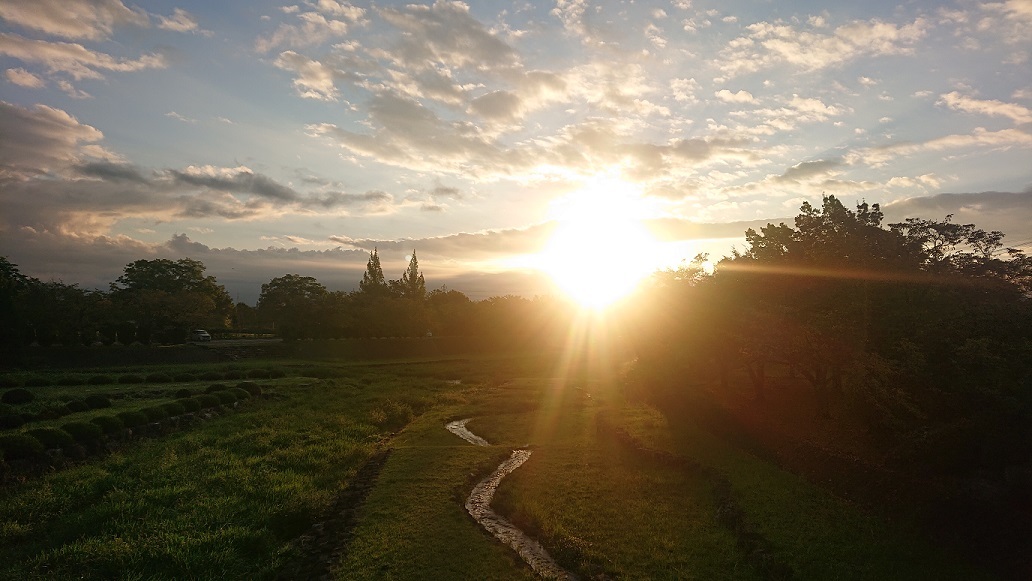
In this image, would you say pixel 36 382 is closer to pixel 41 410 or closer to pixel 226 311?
pixel 41 410

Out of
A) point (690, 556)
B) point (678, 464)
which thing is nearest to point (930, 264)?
point (678, 464)

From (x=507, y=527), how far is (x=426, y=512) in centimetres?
277

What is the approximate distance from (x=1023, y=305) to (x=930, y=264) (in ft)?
21.3

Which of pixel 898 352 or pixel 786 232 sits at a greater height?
pixel 786 232

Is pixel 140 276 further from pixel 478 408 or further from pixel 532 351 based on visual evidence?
pixel 478 408

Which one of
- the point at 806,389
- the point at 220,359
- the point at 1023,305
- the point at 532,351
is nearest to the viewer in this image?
the point at 1023,305

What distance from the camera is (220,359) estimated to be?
220 ft

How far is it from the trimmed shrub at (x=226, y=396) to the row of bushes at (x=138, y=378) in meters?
12.3

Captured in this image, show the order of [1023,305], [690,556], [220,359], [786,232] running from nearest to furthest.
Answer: [690,556]
[1023,305]
[786,232]
[220,359]

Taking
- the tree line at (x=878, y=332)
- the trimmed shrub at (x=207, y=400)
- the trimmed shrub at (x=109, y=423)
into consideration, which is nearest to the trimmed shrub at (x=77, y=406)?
the trimmed shrub at (x=207, y=400)

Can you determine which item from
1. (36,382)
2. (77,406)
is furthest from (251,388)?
(36,382)

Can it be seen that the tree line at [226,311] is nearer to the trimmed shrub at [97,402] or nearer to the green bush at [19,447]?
the trimmed shrub at [97,402]

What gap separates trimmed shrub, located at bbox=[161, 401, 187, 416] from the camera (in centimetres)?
3108

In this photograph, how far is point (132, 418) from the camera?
92.3 feet
